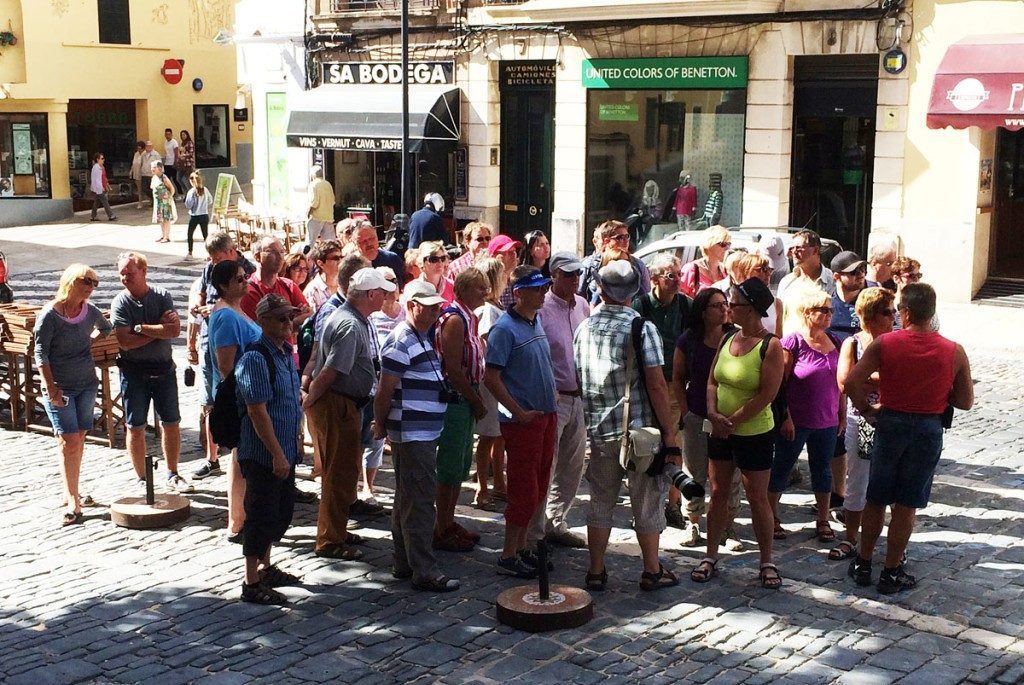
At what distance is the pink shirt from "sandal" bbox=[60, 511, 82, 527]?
12.1 ft

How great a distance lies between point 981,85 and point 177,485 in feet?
40.8

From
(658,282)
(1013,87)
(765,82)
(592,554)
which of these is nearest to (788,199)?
(765,82)

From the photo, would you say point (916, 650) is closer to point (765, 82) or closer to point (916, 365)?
point (916, 365)

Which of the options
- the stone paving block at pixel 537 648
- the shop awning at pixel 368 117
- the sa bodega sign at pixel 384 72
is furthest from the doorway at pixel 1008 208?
the stone paving block at pixel 537 648

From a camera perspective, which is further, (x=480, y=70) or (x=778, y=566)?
(x=480, y=70)

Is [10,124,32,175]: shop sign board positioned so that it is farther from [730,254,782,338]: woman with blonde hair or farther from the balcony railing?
[730,254,782,338]: woman with blonde hair

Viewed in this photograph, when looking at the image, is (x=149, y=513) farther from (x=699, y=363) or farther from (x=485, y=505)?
(x=699, y=363)

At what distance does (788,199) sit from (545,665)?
48.9ft

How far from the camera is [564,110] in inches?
894

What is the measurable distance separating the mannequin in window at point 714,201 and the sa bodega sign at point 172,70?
1859 centimetres

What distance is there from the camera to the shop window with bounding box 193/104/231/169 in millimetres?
36000

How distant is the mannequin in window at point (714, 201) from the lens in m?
21.2

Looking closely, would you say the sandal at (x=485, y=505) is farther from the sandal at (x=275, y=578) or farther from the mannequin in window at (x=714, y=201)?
the mannequin in window at (x=714, y=201)

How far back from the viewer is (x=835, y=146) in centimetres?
1989
